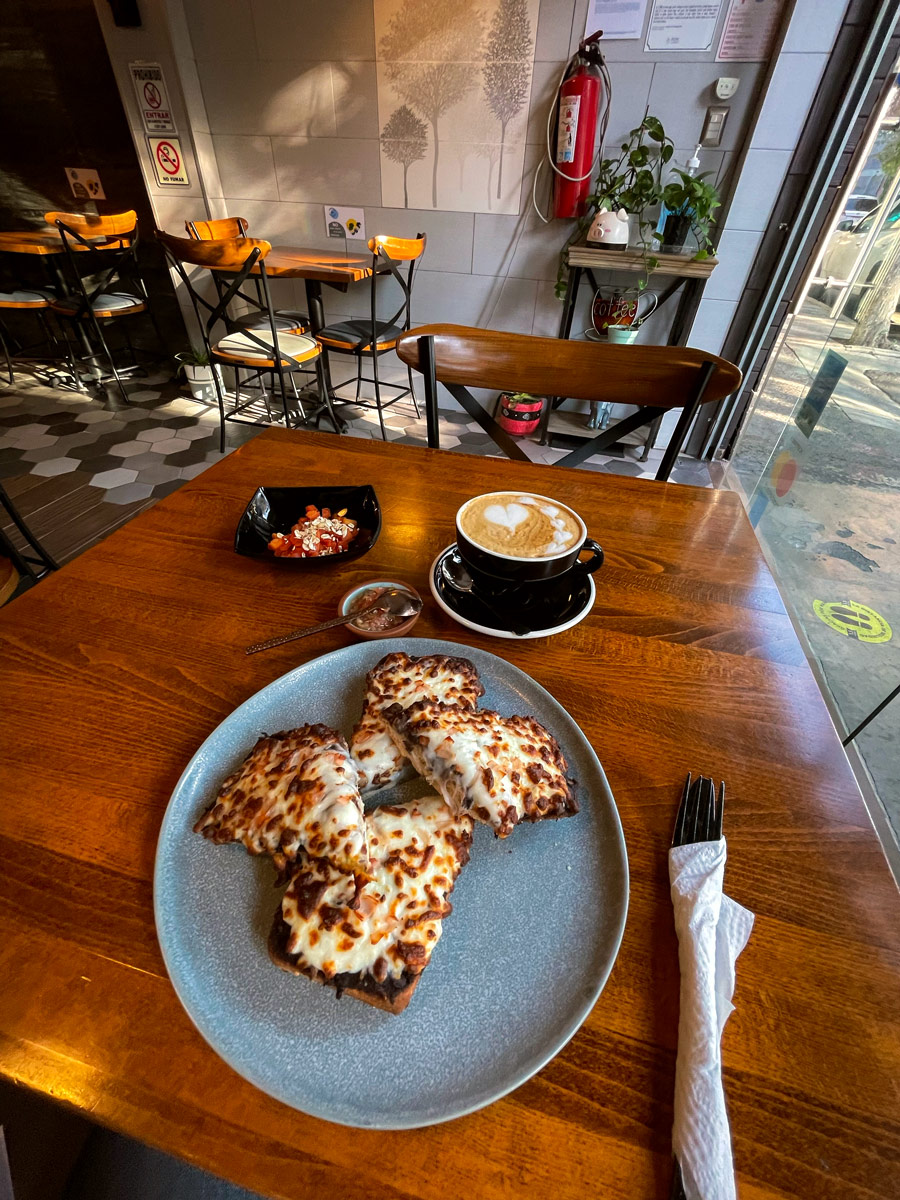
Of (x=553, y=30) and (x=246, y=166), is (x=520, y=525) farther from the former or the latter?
(x=246, y=166)

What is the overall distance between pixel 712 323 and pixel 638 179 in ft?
2.83

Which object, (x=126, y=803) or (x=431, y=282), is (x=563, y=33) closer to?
(x=431, y=282)

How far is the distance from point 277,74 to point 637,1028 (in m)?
4.57

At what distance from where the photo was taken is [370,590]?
75cm

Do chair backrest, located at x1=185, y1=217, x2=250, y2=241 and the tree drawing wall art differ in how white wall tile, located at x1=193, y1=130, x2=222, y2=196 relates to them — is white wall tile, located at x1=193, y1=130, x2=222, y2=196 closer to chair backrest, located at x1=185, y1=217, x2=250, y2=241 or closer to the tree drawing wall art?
chair backrest, located at x1=185, y1=217, x2=250, y2=241

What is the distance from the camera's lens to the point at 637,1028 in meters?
0.39

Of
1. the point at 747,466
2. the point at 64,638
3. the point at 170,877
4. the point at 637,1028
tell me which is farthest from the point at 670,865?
the point at 747,466

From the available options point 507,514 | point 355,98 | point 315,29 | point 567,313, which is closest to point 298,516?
point 507,514

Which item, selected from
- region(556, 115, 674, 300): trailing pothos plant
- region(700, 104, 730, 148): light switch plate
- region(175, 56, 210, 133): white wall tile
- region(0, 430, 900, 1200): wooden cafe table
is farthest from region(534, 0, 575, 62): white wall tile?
region(0, 430, 900, 1200): wooden cafe table

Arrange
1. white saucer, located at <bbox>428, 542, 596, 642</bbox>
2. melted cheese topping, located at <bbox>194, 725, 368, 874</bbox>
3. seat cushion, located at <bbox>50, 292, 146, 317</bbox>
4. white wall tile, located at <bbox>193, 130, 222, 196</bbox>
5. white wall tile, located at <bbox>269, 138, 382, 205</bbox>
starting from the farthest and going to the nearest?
seat cushion, located at <bbox>50, 292, 146, 317</bbox>
white wall tile, located at <bbox>193, 130, 222, 196</bbox>
white wall tile, located at <bbox>269, 138, 382, 205</bbox>
white saucer, located at <bbox>428, 542, 596, 642</bbox>
melted cheese topping, located at <bbox>194, 725, 368, 874</bbox>

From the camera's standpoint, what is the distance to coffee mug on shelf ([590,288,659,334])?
285cm

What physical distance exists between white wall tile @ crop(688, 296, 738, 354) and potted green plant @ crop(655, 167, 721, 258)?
308 mm

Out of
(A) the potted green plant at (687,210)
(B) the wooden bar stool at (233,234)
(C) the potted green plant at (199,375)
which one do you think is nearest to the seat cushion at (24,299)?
(C) the potted green plant at (199,375)

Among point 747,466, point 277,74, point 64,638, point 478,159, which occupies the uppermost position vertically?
point 277,74
